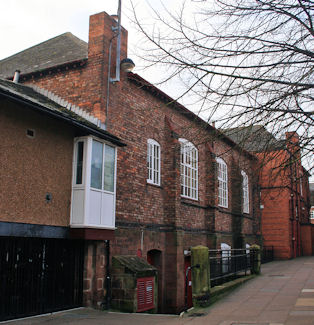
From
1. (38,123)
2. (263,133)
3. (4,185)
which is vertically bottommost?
(4,185)

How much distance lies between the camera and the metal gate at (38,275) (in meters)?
8.42

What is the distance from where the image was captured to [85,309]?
10164 millimetres

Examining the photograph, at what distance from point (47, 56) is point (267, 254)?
64.4 ft

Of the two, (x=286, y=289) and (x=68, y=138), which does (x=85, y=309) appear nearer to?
(x=68, y=138)

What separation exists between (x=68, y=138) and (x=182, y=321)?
5.29m

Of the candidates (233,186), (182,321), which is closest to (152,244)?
(182,321)

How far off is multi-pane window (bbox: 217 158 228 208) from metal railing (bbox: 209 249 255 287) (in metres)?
4.71

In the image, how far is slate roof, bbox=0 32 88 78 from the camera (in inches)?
534

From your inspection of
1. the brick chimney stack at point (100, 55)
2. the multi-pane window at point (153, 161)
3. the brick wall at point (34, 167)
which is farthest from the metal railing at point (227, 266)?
the brick chimney stack at point (100, 55)

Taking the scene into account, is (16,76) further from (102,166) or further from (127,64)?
(102,166)

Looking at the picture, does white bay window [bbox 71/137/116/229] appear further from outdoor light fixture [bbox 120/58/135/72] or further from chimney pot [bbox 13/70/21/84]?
chimney pot [bbox 13/70/21/84]

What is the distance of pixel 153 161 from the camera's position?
48.6 feet

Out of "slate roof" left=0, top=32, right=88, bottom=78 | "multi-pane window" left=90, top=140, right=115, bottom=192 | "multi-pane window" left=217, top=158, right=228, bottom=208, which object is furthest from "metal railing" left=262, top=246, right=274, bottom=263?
"slate roof" left=0, top=32, right=88, bottom=78

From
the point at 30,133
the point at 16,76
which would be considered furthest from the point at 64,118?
the point at 16,76
